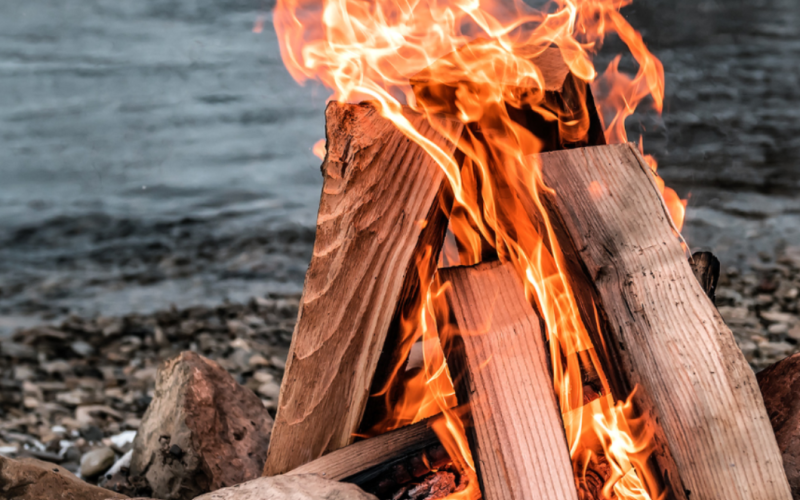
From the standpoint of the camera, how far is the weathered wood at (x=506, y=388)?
1293 millimetres

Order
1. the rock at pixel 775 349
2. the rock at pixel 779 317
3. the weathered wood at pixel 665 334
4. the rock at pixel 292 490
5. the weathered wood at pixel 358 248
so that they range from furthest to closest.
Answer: the rock at pixel 779 317
the rock at pixel 775 349
the weathered wood at pixel 358 248
the rock at pixel 292 490
the weathered wood at pixel 665 334

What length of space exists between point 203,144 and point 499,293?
5.65 m

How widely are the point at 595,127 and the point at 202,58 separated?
19.9ft

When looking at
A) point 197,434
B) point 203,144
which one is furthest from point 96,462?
point 203,144

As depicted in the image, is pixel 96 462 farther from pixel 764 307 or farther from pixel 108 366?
pixel 764 307

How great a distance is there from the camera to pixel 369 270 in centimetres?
146

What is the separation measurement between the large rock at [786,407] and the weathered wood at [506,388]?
0.68 m

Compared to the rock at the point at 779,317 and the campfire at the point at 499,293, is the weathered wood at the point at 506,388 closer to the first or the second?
the campfire at the point at 499,293

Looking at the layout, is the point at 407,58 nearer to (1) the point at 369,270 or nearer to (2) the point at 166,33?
(1) the point at 369,270

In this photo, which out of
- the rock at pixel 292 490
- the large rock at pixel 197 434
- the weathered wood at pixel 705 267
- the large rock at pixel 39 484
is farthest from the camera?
the large rock at pixel 197 434

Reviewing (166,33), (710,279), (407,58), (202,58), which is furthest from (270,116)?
(710,279)

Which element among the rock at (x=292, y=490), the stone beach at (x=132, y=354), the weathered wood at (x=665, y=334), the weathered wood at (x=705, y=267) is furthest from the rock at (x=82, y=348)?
the weathered wood at (x=705, y=267)

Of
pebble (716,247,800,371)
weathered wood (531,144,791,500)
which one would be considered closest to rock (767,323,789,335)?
pebble (716,247,800,371)

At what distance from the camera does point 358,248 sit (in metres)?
1.46
